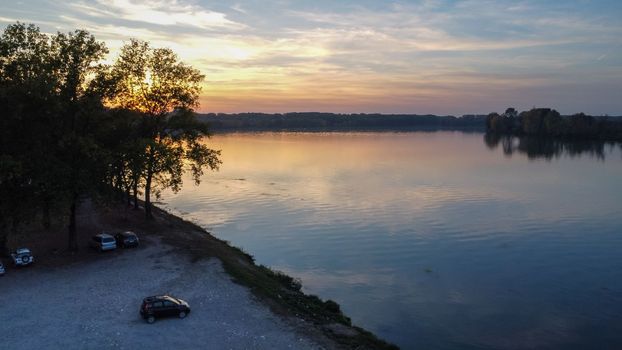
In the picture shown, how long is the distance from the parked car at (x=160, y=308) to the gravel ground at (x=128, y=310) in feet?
1.27

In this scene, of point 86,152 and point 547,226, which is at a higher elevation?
point 86,152

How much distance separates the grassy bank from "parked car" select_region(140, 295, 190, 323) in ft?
19.9

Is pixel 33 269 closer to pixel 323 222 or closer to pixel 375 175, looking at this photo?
pixel 323 222

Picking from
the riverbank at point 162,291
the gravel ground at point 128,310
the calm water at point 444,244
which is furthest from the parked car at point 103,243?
the calm water at point 444,244

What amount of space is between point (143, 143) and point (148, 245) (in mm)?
9117

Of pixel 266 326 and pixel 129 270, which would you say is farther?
pixel 129 270

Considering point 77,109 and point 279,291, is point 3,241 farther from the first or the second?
point 279,291

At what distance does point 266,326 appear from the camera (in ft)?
95.4

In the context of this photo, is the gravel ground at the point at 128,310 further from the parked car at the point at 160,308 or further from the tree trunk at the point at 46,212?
the tree trunk at the point at 46,212

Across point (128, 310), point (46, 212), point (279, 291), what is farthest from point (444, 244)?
point (46, 212)

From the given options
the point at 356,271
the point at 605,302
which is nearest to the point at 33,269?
the point at 356,271

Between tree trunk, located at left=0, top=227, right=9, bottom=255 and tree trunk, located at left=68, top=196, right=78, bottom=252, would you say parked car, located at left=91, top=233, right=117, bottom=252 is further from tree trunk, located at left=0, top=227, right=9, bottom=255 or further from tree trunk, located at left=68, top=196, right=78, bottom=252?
tree trunk, located at left=0, top=227, right=9, bottom=255

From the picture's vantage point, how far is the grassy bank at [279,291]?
29828mm

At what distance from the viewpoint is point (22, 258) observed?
36.8 m
